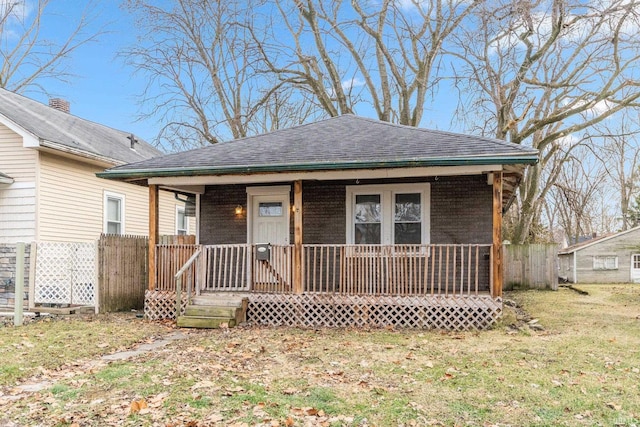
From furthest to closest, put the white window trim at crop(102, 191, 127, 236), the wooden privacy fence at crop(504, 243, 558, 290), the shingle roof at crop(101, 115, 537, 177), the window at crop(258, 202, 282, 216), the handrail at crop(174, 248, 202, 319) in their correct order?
1. the wooden privacy fence at crop(504, 243, 558, 290)
2. the white window trim at crop(102, 191, 127, 236)
3. the window at crop(258, 202, 282, 216)
4. the handrail at crop(174, 248, 202, 319)
5. the shingle roof at crop(101, 115, 537, 177)

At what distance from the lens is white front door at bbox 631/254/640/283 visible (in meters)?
25.1

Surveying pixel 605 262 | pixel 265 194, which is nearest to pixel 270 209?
pixel 265 194

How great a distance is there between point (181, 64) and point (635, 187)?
28921 millimetres

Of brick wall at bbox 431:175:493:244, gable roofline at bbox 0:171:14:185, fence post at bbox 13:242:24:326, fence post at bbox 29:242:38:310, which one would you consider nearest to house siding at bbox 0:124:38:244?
gable roofline at bbox 0:171:14:185

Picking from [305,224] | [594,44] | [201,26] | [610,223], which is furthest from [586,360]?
[610,223]

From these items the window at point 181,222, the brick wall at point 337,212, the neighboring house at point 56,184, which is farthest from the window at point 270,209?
the window at point 181,222

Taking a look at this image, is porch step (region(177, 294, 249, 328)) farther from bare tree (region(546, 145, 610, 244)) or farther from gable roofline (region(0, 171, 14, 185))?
bare tree (region(546, 145, 610, 244))

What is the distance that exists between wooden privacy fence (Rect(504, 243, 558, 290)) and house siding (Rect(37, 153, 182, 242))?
516 inches

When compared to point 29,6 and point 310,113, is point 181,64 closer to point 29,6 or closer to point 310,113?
point 310,113

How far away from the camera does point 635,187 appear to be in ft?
110

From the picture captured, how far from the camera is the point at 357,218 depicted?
36.8ft

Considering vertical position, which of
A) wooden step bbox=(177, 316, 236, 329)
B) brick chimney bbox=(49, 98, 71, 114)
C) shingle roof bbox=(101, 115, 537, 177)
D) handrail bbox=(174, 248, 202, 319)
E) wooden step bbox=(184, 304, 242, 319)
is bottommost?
wooden step bbox=(177, 316, 236, 329)

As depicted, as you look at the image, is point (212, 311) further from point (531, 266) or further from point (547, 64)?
point (547, 64)

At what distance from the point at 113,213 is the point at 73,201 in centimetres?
173
